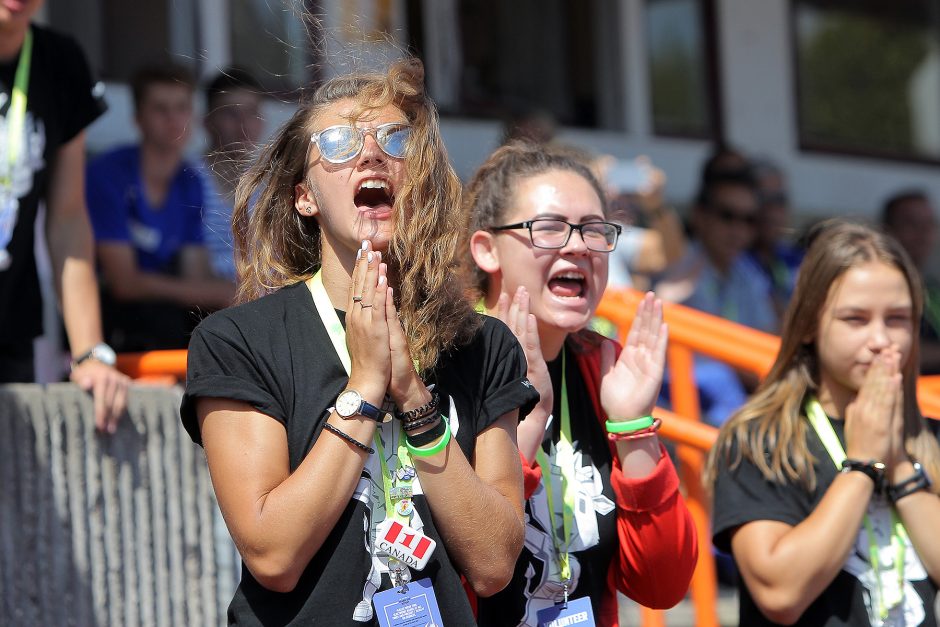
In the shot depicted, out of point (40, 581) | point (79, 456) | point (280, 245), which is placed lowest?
point (40, 581)

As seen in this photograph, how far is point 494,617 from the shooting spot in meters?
2.75

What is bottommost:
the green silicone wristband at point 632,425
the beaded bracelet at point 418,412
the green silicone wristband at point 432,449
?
the green silicone wristband at point 632,425

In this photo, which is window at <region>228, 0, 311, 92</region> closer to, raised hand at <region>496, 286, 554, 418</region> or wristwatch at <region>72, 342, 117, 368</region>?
wristwatch at <region>72, 342, 117, 368</region>

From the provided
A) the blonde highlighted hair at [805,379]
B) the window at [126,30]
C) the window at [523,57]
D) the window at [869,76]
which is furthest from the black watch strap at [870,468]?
the window at [869,76]

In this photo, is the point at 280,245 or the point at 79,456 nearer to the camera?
the point at 280,245

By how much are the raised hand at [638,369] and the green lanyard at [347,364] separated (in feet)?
2.26

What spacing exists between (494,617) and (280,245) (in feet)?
3.01

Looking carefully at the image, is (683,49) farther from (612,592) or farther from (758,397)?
(612,592)

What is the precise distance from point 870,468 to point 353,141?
157 centimetres

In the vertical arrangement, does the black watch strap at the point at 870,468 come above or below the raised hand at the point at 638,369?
below

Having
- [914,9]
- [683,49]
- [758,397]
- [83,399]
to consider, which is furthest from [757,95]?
[83,399]

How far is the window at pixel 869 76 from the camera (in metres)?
9.91

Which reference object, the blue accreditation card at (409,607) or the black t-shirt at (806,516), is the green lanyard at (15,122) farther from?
the black t-shirt at (806,516)

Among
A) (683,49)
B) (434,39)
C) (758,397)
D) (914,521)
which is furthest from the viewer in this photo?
(683,49)
